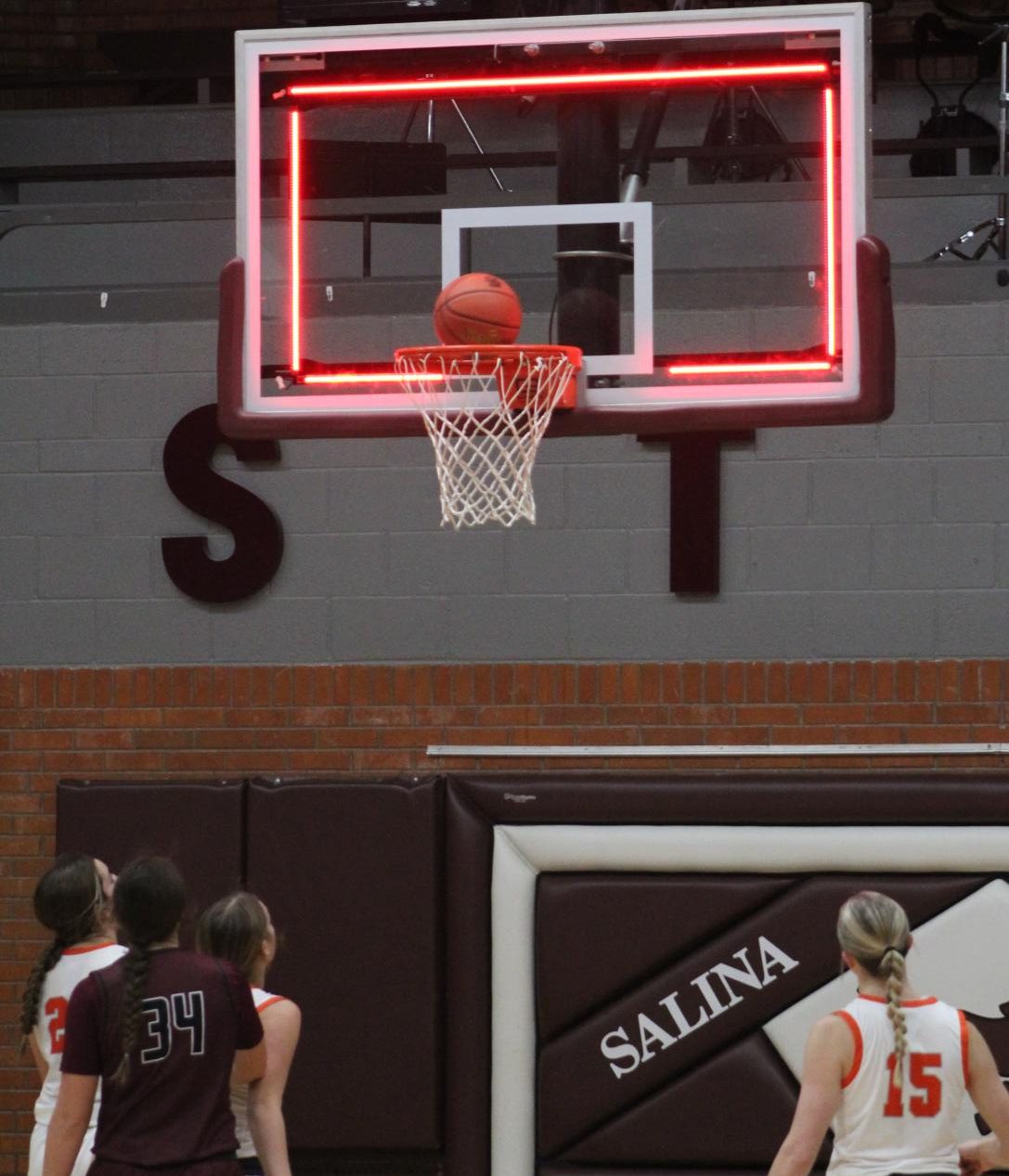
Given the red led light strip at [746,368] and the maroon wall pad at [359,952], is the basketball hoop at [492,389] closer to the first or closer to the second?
the red led light strip at [746,368]

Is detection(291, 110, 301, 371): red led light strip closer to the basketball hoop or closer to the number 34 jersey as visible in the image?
the basketball hoop

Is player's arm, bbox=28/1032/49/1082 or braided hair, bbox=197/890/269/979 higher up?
braided hair, bbox=197/890/269/979

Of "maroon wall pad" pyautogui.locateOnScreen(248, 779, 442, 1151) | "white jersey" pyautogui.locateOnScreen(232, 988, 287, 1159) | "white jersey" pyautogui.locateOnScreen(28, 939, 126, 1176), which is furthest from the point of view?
"maroon wall pad" pyautogui.locateOnScreen(248, 779, 442, 1151)

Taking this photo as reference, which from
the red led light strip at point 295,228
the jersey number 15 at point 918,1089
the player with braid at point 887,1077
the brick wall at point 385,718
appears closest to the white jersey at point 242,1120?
the player with braid at point 887,1077

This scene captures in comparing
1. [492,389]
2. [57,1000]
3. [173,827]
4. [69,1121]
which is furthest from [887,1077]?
[173,827]

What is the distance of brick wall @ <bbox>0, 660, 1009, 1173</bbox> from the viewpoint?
6.11m

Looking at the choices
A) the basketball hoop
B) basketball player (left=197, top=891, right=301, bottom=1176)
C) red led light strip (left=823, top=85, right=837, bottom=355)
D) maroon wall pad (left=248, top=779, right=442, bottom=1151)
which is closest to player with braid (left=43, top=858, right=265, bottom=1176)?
basketball player (left=197, top=891, right=301, bottom=1176)

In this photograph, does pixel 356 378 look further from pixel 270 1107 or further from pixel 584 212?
pixel 270 1107

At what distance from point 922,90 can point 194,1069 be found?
264 inches

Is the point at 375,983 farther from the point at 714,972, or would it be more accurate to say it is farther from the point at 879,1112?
the point at 879,1112

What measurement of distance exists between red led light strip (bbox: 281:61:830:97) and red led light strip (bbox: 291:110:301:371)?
156 millimetres

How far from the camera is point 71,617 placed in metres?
6.47

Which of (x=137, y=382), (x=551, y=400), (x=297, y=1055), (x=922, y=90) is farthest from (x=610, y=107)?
(x=922, y=90)

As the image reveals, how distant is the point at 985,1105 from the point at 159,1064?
1.75 m
